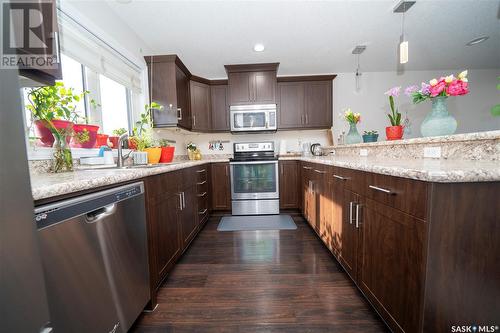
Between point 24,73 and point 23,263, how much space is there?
824 millimetres

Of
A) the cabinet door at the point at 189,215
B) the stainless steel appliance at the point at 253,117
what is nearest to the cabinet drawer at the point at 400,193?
the cabinet door at the point at 189,215

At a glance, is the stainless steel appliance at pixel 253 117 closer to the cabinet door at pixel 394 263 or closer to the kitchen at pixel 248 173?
the kitchen at pixel 248 173

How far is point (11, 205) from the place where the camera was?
1.50ft

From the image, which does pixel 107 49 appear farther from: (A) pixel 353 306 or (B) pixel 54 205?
(A) pixel 353 306

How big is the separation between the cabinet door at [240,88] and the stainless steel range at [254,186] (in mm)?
1013

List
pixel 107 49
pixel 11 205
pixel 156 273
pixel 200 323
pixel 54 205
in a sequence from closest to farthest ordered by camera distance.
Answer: pixel 11 205 → pixel 54 205 → pixel 200 323 → pixel 156 273 → pixel 107 49

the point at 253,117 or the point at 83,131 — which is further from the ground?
the point at 253,117

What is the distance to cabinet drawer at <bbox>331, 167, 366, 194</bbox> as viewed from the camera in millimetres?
1148

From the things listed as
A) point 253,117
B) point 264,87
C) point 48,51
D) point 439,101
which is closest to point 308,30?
point 264,87

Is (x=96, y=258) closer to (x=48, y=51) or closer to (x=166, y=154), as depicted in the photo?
(x=48, y=51)

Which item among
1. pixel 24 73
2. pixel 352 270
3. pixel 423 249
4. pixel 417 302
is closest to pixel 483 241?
pixel 423 249

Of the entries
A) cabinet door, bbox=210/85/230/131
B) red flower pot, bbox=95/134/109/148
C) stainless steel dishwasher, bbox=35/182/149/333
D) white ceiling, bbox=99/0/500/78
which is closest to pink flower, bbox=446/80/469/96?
white ceiling, bbox=99/0/500/78

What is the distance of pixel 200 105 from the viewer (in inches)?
130

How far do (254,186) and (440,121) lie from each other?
2134 millimetres
